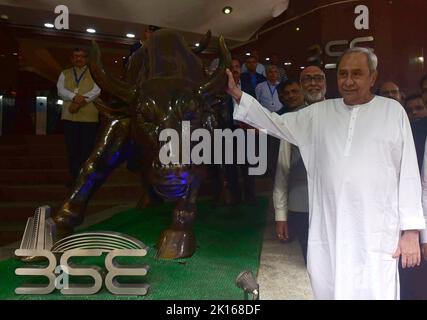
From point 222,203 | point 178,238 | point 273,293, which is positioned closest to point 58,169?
point 222,203

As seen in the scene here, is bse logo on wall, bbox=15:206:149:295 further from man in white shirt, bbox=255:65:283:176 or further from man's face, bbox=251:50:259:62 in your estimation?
man's face, bbox=251:50:259:62

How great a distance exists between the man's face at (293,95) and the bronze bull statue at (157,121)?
19.9 inches

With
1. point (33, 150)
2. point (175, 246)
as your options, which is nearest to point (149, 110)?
point (175, 246)

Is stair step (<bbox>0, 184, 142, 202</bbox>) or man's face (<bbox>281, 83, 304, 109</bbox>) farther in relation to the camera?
stair step (<bbox>0, 184, 142, 202</bbox>)

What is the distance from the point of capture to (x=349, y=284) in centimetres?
170

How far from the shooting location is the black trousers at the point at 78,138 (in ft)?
11.1

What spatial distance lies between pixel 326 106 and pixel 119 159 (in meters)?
1.30

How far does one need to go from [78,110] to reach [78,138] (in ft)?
0.82

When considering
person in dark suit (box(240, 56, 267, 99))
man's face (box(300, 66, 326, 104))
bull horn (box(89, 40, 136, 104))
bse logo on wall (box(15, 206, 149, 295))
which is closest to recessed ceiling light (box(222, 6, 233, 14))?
person in dark suit (box(240, 56, 267, 99))

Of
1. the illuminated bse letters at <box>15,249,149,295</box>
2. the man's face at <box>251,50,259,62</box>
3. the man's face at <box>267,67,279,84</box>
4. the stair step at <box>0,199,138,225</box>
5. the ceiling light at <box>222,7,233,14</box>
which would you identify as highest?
the ceiling light at <box>222,7,233,14</box>

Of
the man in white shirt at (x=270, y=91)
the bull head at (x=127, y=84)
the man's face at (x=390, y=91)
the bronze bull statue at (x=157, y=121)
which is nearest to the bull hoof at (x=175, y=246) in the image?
the bronze bull statue at (x=157, y=121)

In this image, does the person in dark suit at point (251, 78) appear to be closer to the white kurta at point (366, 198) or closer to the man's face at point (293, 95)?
the man's face at point (293, 95)

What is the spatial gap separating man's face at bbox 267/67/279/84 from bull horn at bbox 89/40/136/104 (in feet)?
3.80

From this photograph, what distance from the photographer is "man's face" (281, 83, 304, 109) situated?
106 inches
